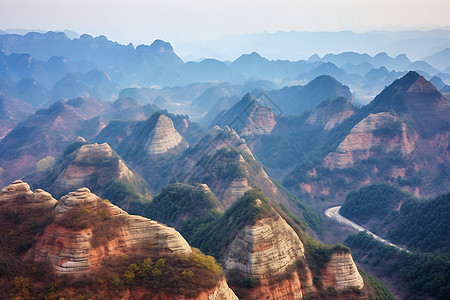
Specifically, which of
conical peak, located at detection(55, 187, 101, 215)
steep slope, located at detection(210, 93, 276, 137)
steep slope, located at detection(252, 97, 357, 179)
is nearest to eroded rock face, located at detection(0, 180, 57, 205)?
conical peak, located at detection(55, 187, 101, 215)

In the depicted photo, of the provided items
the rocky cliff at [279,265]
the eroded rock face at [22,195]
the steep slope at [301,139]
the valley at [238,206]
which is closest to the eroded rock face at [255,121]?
the valley at [238,206]

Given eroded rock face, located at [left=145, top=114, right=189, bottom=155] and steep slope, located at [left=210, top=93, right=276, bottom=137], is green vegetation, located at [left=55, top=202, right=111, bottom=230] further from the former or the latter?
steep slope, located at [left=210, top=93, right=276, bottom=137]

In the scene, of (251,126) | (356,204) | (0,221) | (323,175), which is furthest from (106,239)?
(251,126)

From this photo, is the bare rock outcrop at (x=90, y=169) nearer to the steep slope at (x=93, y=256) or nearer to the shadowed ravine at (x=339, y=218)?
the steep slope at (x=93, y=256)

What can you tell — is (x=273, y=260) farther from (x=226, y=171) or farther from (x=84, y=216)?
(x=226, y=171)

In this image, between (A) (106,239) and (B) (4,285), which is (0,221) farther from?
(A) (106,239)

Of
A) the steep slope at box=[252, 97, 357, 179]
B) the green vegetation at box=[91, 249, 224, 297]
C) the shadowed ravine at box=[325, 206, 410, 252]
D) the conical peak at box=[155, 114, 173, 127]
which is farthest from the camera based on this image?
the steep slope at box=[252, 97, 357, 179]

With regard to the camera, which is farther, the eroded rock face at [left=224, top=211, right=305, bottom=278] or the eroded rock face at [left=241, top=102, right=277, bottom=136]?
the eroded rock face at [left=241, top=102, right=277, bottom=136]
